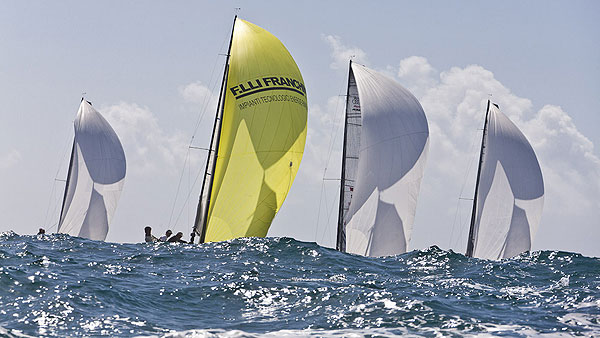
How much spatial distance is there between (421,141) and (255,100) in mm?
5958

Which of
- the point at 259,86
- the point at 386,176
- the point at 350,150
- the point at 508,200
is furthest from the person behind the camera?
the point at 508,200

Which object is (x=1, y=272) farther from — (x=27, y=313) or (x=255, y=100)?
(x=255, y=100)

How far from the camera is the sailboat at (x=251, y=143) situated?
25703 millimetres

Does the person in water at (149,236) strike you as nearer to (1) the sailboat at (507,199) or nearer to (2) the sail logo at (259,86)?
(2) the sail logo at (259,86)

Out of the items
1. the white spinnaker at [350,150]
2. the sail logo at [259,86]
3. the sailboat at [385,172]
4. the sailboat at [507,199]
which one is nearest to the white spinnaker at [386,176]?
the sailboat at [385,172]

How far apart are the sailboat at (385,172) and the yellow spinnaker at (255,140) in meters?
2.52

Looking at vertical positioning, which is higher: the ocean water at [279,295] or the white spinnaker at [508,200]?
the white spinnaker at [508,200]

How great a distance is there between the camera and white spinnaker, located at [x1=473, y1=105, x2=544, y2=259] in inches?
1095

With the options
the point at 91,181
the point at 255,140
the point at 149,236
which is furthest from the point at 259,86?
the point at 91,181

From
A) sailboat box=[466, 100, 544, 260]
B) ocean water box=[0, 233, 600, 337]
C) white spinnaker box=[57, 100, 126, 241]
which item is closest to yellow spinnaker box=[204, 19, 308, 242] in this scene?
ocean water box=[0, 233, 600, 337]

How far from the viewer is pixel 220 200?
25734 millimetres

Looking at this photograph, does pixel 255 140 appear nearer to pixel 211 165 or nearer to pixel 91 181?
pixel 211 165

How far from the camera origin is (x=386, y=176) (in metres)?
25.3

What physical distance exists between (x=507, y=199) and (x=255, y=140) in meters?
9.77
